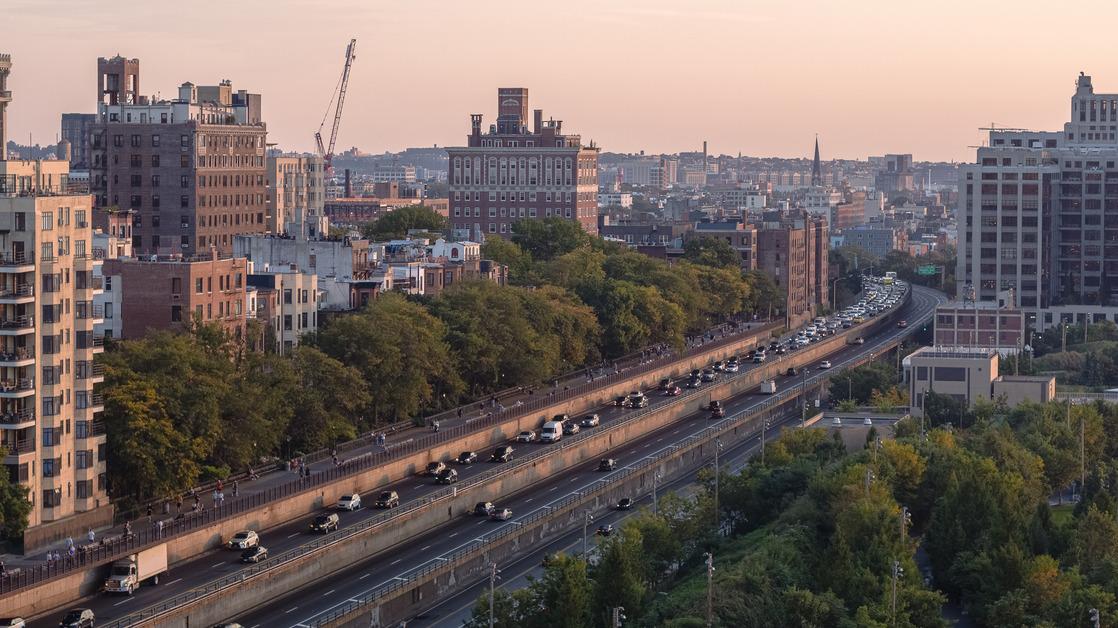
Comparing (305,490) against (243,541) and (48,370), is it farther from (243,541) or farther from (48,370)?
(48,370)

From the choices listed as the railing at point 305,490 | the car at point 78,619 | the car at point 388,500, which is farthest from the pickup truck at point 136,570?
the car at point 388,500

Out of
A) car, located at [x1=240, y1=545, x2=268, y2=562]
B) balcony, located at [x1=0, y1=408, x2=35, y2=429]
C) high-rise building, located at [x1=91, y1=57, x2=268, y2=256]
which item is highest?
high-rise building, located at [x1=91, y1=57, x2=268, y2=256]

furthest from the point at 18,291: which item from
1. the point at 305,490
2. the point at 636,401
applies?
the point at 636,401

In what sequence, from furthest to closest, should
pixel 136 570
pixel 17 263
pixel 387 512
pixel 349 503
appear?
pixel 349 503 < pixel 387 512 < pixel 17 263 < pixel 136 570

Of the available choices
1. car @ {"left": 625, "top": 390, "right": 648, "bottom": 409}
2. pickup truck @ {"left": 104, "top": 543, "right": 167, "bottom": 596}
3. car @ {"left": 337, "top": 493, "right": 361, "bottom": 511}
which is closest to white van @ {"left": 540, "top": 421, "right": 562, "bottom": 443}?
car @ {"left": 625, "top": 390, "right": 648, "bottom": 409}

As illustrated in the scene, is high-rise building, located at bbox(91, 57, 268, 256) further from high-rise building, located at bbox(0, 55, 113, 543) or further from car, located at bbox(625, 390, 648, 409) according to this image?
high-rise building, located at bbox(0, 55, 113, 543)
